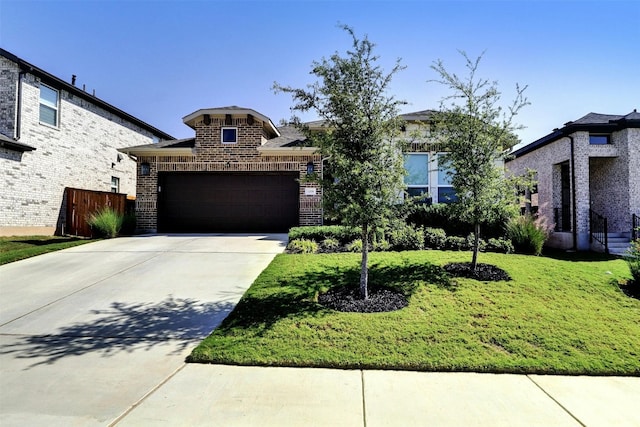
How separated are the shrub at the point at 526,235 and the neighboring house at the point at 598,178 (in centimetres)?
174

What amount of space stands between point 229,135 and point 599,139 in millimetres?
12816

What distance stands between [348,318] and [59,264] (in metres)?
7.35

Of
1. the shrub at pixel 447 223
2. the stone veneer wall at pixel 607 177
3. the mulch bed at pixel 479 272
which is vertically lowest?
the mulch bed at pixel 479 272

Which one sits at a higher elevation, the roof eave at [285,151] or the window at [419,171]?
the roof eave at [285,151]

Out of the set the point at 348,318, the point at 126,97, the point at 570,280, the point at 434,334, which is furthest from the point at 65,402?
the point at 126,97

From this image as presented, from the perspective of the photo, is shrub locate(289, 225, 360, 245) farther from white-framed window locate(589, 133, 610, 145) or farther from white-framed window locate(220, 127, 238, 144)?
white-framed window locate(589, 133, 610, 145)

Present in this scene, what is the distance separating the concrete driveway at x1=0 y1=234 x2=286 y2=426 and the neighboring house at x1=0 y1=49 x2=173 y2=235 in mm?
5155

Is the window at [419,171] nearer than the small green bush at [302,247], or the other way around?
the small green bush at [302,247]

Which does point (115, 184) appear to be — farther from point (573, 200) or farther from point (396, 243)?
point (573, 200)

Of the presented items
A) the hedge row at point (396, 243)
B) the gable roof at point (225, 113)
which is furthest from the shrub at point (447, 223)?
the gable roof at point (225, 113)

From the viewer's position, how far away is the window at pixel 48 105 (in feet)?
44.8

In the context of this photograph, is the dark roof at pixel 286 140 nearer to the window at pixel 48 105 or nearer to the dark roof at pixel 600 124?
the dark roof at pixel 600 124

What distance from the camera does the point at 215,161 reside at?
44.3 ft

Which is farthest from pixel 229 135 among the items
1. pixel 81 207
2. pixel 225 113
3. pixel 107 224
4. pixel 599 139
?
pixel 599 139
